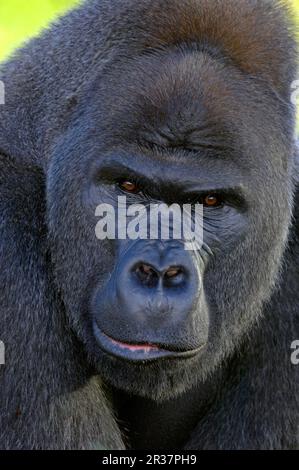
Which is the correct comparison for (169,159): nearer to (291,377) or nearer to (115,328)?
(115,328)

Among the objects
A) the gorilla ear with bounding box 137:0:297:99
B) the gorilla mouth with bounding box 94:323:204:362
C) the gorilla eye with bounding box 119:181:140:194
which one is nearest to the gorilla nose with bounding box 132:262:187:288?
the gorilla mouth with bounding box 94:323:204:362

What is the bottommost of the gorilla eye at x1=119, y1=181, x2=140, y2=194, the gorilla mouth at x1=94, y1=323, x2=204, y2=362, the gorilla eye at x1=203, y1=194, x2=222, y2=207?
the gorilla mouth at x1=94, y1=323, x2=204, y2=362

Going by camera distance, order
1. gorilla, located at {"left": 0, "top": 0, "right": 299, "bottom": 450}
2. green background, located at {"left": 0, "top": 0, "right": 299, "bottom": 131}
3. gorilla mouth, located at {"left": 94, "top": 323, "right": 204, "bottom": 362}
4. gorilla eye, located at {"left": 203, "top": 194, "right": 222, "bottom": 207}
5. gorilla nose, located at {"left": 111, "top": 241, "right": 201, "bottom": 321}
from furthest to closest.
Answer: green background, located at {"left": 0, "top": 0, "right": 299, "bottom": 131} < gorilla eye, located at {"left": 203, "top": 194, "right": 222, "bottom": 207} < gorilla, located at {"left": 0, "top": 0, "right": 299, "bottom": 450} < gorilla mouth, located at {"left": 94, "top": 323, "right": 204, "bottom": 362} < gorilla nose, located at {"left": 111, "top": 241, "right": 201, "bottom": 321}

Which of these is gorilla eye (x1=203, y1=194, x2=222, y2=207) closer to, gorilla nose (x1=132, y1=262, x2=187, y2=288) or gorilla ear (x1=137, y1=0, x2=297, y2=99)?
gorilla nose (x1=132, y1=262, x2=187, y2=288)

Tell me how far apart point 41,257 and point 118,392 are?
0.84 metres

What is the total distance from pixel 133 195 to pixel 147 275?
1.58ft

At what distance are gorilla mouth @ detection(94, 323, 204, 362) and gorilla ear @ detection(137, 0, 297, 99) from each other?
52.5 inches

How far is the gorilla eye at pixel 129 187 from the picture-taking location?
4820 mm

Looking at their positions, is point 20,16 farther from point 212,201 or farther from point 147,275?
point 147,275

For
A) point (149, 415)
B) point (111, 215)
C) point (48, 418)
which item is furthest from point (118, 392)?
point (111, 215)

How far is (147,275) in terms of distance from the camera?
177 inches

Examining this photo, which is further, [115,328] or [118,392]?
[118,392]

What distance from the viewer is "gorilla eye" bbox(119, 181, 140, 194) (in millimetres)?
4820

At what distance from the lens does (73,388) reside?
4.93 metres
